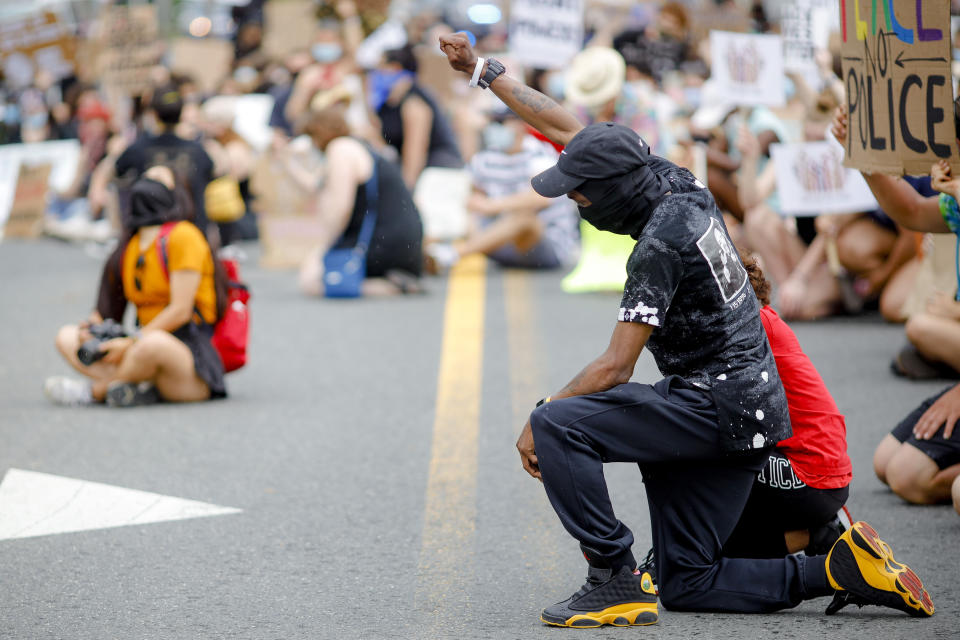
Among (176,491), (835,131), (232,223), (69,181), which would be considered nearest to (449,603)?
(176,491)

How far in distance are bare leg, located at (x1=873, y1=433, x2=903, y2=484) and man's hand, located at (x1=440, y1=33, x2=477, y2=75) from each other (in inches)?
81.8

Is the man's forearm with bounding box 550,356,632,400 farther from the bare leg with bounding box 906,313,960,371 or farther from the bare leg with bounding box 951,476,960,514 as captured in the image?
the bare leg with bounding box 906,313,960,371

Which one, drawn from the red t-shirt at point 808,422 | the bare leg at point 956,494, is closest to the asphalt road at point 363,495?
the bare leg at point 956,494

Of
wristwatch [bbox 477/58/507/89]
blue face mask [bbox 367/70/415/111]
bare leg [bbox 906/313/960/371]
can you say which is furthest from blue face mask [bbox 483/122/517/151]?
wristwatch [bbox 477/58/507/89]

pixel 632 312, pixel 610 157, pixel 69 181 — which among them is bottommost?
pixel 69 181

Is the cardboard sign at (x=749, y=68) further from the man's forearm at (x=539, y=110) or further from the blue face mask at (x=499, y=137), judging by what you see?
the man's forearm at (x=539, y=110)

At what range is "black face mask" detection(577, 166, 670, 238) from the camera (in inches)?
144

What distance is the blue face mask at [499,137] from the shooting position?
1274 centimetres

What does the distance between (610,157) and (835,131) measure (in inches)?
66.9

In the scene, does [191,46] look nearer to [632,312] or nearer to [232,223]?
[232,223]

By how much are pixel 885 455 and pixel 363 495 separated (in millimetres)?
1954

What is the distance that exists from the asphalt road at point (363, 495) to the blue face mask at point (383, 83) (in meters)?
4.95

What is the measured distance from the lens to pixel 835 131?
4996 millimetres

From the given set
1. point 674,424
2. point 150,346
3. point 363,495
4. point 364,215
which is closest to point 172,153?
point 364,215
